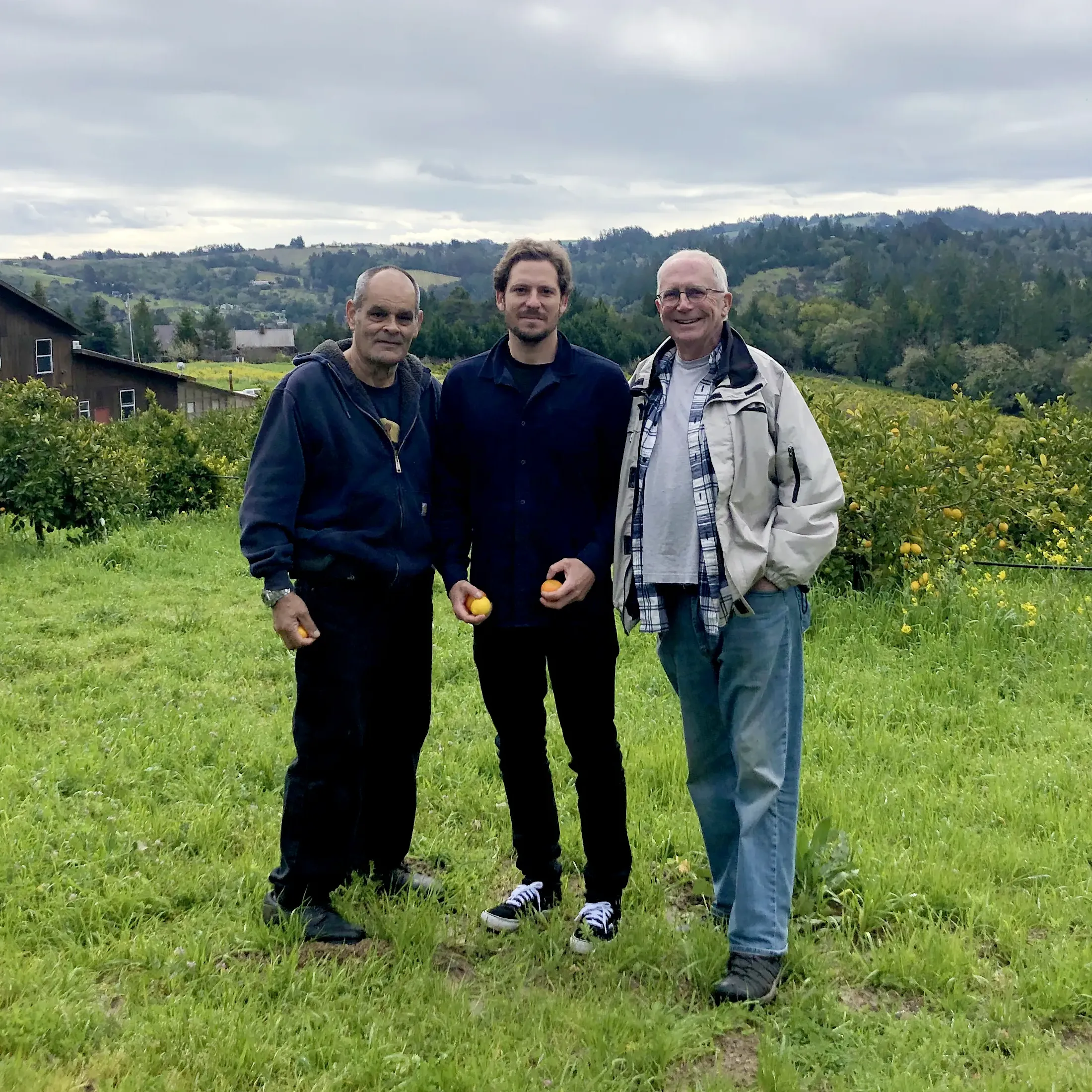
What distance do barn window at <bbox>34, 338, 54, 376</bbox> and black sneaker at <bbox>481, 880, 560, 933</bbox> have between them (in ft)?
138

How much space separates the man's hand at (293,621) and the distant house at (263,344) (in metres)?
98.1

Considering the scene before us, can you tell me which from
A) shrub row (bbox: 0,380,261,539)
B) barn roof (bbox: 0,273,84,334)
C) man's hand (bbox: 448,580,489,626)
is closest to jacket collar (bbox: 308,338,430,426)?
man's hand (bbox: 448,580,489,626)

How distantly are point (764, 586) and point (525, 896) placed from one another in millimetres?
1484

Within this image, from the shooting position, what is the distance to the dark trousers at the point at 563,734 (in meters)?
3.30

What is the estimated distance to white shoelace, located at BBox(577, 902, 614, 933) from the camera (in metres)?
3.39

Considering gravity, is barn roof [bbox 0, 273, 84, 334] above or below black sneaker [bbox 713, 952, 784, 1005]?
above

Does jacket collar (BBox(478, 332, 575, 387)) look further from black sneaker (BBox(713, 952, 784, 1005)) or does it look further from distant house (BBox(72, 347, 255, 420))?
distant house (BBox(72, 347, 255, 420))

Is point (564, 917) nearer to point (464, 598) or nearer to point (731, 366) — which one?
point (464, 598)

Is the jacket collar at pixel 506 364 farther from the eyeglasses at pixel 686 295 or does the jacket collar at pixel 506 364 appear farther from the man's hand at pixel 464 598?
the man's hand at pixel 464 598

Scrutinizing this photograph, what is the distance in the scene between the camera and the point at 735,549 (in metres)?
2.92

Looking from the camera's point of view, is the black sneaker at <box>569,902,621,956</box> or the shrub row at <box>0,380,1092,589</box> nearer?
the black sneaker at <box>569,902,621,956</box>

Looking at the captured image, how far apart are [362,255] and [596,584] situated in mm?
207633

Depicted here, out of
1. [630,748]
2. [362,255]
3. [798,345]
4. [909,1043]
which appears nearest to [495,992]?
[909,1043]

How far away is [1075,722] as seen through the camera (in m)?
5.01
